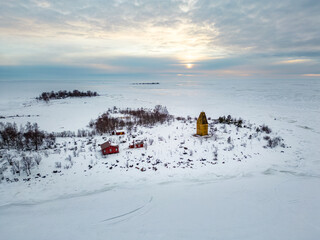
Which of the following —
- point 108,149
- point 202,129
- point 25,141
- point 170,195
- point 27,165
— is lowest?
point 170,195

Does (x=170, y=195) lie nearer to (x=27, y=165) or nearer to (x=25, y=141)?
(x=27, y=165)

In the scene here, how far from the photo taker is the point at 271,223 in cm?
579

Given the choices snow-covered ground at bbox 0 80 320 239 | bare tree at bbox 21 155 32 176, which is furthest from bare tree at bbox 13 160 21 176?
snow-covered ground at bbox 0 80 320 239

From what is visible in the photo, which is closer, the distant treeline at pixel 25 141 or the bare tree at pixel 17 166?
the bare tree at pixel 17 166

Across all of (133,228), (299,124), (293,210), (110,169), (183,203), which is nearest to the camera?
(133,228)

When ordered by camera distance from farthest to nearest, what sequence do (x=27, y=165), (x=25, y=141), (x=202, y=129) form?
(x=202, y=129)
(x=25, y=141)
(x=27, y=165)

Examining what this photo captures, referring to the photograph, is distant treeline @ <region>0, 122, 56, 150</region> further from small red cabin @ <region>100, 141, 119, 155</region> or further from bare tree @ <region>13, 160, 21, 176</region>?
small red cabin @ <region>100, 141, 119, 155</region>

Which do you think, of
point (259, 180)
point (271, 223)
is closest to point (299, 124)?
point (259, 180)

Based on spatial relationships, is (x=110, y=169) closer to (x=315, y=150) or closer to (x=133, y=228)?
(x=133, y=228)

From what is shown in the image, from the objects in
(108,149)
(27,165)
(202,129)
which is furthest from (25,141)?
(202,129)

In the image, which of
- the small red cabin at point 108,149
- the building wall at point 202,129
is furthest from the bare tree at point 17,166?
the building wall at point 202,129

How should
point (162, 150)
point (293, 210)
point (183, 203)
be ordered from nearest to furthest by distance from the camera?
1. point (293, 210)
2. point (183, 203)
3. point (162, 150)

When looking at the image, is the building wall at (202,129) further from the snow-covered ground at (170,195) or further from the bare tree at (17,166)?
the bare tree at (17,166)

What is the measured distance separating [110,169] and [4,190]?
458cm
